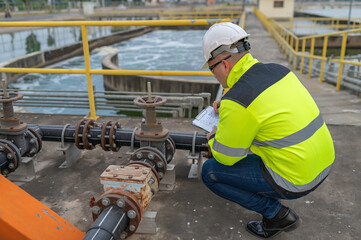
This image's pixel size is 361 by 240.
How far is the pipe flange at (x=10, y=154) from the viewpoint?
261 cm

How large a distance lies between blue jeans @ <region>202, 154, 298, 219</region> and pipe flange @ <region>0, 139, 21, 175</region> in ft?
5.42

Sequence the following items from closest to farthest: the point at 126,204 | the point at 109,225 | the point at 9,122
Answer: the point at 109,225, the point at 126,204, the point at 9,122

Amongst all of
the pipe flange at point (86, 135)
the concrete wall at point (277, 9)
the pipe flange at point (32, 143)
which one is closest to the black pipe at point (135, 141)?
the pipe flange at point (86, 135)

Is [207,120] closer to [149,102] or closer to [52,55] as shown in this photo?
[149,102]

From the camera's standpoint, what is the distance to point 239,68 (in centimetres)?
196

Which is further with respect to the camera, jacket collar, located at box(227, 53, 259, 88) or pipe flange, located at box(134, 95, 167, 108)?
pipe flange, located at box(134, 95, 167, 108)

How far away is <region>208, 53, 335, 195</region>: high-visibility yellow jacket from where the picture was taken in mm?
1811

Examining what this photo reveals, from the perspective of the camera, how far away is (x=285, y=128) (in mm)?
1816

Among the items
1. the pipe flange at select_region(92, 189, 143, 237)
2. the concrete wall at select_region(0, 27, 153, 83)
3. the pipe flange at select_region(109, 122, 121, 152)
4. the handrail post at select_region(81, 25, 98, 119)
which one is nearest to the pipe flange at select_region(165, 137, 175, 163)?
the pipe flange at select_region(109, 122, 121, 152)

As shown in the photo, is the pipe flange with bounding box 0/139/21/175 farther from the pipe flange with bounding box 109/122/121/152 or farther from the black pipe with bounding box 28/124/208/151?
the pipe flange with bounding box 109/122/121/152

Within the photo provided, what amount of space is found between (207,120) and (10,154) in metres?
1.69

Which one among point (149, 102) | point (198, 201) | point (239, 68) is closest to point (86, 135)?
point (149, 102)

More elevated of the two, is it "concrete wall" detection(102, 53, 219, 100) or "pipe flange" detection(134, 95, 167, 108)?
"pipe flange" detection(134, 95, 167, 108)

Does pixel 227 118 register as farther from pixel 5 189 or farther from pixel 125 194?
pixel 5 189
